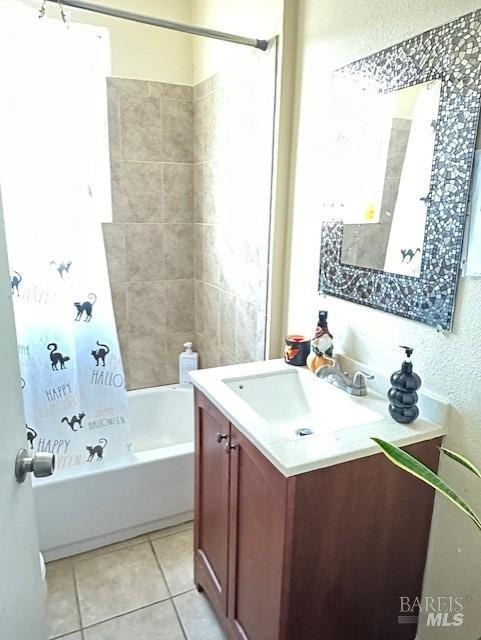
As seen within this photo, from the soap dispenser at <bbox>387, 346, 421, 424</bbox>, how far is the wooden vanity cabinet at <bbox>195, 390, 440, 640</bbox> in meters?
0.09

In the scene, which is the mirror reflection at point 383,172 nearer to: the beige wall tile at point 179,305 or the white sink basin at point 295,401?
the white sink basin at point 295,401

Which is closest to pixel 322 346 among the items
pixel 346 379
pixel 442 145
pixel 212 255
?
pixel 346 379

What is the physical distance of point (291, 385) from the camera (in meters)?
1.65

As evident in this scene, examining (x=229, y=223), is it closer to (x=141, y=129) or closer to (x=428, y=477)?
(x=141, y=129)

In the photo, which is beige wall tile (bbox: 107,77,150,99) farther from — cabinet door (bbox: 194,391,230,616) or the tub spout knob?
the tub spout knob

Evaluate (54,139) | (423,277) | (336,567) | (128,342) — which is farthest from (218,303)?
(336,567)

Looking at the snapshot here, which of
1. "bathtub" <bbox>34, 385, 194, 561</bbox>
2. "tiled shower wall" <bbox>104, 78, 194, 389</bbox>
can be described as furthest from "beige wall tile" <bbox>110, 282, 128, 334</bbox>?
"bathtub" <bbox>34, 385, 194, 561</bbox>

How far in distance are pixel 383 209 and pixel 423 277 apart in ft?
0.86

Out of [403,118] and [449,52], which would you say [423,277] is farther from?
[449,52]

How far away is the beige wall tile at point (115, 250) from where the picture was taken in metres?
2.48

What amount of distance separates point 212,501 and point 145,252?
59.4 inches

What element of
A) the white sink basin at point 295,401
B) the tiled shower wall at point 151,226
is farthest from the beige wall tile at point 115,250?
the white sink basin at point 295,401

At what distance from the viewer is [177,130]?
2490 millimetres

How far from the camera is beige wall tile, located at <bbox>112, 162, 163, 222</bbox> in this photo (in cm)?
242
